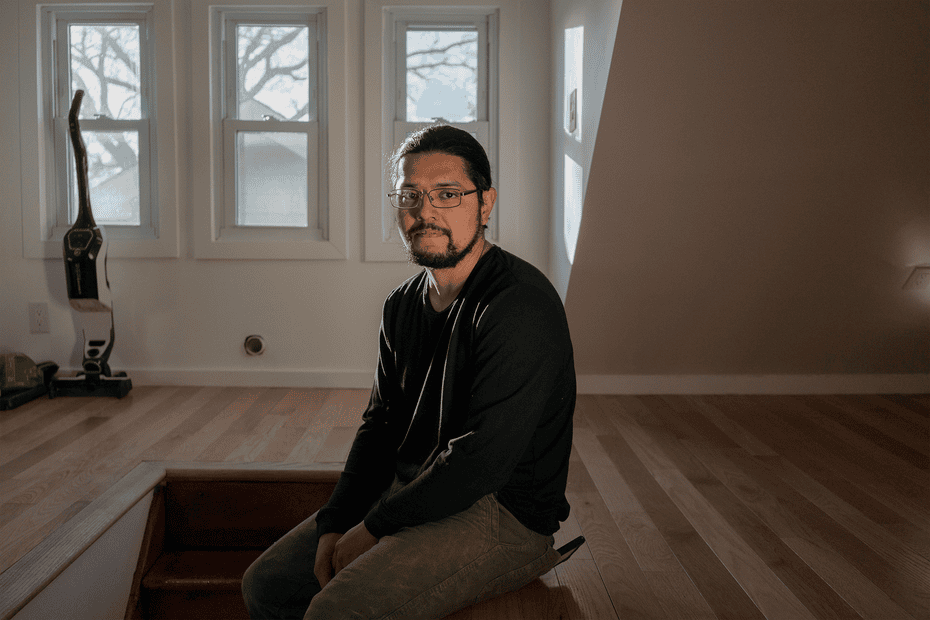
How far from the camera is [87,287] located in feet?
10.8

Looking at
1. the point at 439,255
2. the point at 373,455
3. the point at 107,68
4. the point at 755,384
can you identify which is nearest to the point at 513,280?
the point at 439,255

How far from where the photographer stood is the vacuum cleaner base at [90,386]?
3342mm

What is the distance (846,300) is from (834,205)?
0.69m

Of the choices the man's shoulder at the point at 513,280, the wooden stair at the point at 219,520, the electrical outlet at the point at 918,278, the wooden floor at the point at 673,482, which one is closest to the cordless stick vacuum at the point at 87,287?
the wooden floor at the point at 673,482

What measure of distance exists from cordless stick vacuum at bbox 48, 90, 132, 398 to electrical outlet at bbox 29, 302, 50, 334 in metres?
0.38

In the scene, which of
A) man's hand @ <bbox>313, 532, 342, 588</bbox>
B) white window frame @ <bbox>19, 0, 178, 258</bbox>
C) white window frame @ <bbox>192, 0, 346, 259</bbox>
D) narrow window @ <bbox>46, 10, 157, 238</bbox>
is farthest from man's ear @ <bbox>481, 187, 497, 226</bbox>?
narrow window @ <bbox>46, 10, 157, 238</bbox>

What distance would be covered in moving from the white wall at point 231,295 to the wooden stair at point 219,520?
158 cm

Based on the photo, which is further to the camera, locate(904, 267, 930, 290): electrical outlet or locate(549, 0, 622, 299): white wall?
locate(904, 267, 930, 290): electrical outlet

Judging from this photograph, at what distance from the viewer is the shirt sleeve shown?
1243 millimetres

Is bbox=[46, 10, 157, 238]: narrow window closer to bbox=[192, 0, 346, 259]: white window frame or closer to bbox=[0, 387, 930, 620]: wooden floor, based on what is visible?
bbox=[192, 0, 346, 259]: white window frame

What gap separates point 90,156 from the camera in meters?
3.66

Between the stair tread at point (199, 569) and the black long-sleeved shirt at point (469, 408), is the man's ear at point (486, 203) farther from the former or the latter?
the stair tread at point (199, 569)

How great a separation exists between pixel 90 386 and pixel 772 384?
137 inches

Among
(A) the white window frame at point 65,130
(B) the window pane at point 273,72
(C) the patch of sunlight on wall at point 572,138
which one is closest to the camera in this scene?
(C) the patch of sunlight on wall at point 572,138
